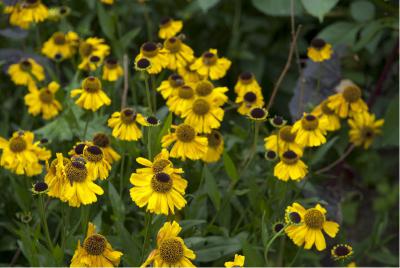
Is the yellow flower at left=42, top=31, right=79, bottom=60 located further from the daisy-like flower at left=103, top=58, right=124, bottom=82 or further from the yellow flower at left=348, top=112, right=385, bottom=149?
the yellow flower at left=348, top=112, right=385, bottom=149

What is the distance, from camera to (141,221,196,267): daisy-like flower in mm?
1322

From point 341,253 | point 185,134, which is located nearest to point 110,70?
point 185,134

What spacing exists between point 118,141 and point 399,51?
3.86ft

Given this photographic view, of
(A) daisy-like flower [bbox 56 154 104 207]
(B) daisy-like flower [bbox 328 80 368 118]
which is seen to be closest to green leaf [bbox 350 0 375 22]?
(B) daisy-like flower [bbox 328 80 368 118]

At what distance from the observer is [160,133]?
67.7 inches

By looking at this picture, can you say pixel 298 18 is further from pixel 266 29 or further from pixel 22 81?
pixel 22 81

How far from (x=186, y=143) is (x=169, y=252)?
1.41 ft

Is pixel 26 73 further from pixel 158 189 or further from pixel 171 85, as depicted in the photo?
pixel 158 189

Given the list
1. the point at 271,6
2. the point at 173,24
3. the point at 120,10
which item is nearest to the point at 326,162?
the point at 271,6

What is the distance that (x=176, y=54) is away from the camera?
199cm

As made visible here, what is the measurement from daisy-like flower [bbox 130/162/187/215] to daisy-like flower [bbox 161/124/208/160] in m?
0.22

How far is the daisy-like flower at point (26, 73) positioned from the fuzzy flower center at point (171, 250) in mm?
1022

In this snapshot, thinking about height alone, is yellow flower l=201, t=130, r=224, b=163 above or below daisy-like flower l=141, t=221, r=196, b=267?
below

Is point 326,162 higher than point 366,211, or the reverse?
point 326,162
